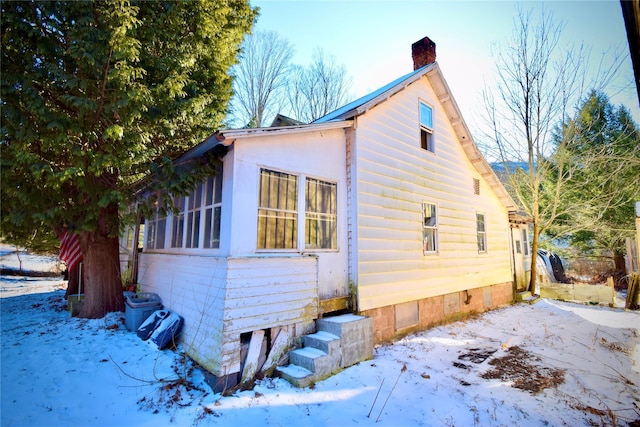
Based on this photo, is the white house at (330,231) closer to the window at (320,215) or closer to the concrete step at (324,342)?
the window at (320,215)

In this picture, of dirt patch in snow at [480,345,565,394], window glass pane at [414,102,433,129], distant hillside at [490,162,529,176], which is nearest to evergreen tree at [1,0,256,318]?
window glass pane at [414,102,433,129]

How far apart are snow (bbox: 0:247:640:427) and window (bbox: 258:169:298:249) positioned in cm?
237

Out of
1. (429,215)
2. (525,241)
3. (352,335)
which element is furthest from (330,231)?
(525,241)

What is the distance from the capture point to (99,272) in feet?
25.2

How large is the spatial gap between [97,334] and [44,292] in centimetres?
863

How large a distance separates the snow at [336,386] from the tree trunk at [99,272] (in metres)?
0.38

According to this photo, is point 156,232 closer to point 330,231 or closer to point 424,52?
point 330,231

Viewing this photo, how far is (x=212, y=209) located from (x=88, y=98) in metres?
2.76

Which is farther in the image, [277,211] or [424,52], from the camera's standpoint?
[424,52]

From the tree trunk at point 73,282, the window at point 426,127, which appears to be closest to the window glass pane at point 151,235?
the tree trunk at point 73,282

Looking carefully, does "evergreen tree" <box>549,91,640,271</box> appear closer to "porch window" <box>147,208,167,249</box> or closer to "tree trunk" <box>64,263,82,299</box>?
"porch window" <box>147,208,167,249</box>

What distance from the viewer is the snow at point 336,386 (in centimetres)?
399

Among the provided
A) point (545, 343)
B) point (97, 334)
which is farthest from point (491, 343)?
point (97, 334)

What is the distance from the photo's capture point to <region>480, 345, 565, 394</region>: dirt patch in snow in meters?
5.14
